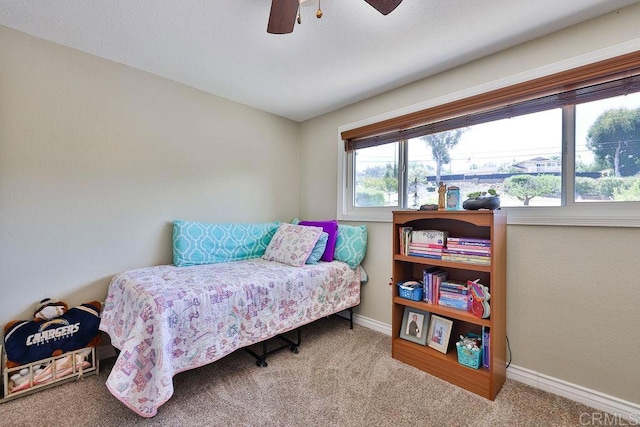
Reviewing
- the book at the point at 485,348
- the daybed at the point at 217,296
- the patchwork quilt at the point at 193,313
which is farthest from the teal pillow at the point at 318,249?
the book at the point at 485,348

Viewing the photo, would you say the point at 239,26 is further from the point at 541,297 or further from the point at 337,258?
the point at 541,297

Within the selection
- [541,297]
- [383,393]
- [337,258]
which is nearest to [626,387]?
[541,297]

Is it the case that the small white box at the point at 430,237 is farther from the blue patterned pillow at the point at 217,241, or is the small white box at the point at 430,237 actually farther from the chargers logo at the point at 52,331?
the chargers logo at the point at 52,331

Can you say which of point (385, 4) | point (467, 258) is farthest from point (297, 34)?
point (467, 258)

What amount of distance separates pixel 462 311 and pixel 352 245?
3.54ft

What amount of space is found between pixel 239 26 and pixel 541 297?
2.60 metres

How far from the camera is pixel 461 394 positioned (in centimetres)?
168

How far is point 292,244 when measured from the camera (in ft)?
8.19

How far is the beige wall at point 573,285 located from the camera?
4.90 feet

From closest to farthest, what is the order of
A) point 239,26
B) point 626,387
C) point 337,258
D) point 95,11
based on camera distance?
1. point 626,387
2. point 95,11
3. point 239,26
4. point 337,258

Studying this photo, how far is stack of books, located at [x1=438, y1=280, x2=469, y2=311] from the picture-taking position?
1851mm

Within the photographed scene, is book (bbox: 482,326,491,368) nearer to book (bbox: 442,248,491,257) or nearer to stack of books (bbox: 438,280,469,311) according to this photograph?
stack of books (bbox: 438,280,469,311)

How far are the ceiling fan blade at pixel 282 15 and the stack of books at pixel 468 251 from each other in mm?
1680

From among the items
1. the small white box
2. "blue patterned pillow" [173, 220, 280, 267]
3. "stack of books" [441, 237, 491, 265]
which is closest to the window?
"stack of books" [441, 237, 491, 265]
